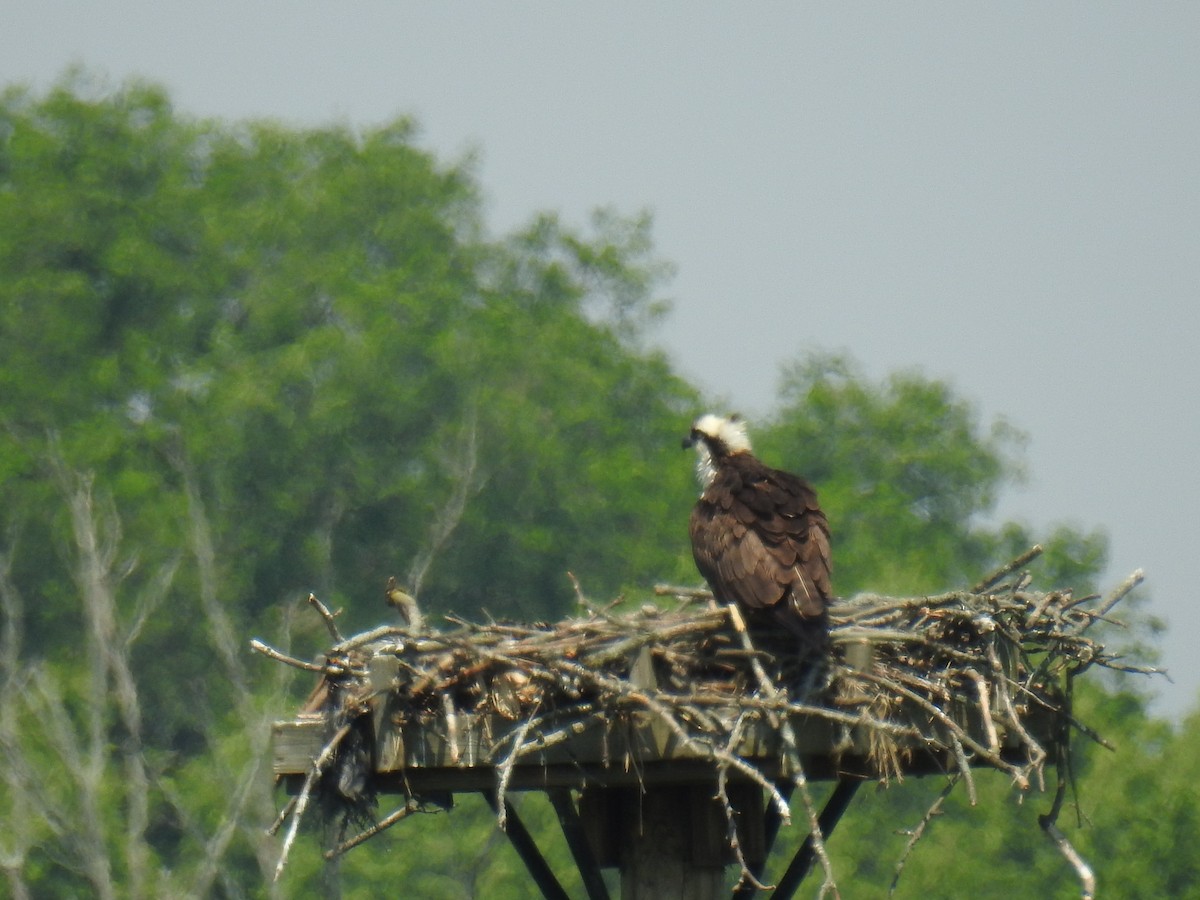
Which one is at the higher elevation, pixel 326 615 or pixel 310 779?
pixel 326 615

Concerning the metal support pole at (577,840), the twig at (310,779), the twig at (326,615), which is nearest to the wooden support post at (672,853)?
the metal support pole at (577,840)

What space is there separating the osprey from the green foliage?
1659 cm

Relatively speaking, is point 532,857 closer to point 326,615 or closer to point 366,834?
point 366,834

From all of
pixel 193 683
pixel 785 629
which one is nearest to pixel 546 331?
pixel 193 683

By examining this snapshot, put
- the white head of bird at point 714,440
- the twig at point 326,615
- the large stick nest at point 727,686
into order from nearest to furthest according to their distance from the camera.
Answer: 1. the large stick nest at point 727,686
2. the twig at point 326,615
3. the white head of bird at point 714,440

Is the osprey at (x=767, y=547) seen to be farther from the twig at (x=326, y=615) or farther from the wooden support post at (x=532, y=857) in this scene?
the twig at (x=326, y=615)

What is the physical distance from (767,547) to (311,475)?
30.2 m

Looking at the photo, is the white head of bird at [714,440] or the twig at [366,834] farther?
the white head of bird at [714,440]

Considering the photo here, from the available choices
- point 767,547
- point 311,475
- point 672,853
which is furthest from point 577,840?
point 311,475

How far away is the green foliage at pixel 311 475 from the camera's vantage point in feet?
97.4

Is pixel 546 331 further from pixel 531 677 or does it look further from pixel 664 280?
pixel 531 677

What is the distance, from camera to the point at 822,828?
272 inches

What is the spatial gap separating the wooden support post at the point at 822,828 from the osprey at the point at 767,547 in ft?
1.87

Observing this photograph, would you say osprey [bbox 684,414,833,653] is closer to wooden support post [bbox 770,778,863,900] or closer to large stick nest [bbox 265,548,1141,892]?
large stick nest [bbox 265,548,1141,892]
